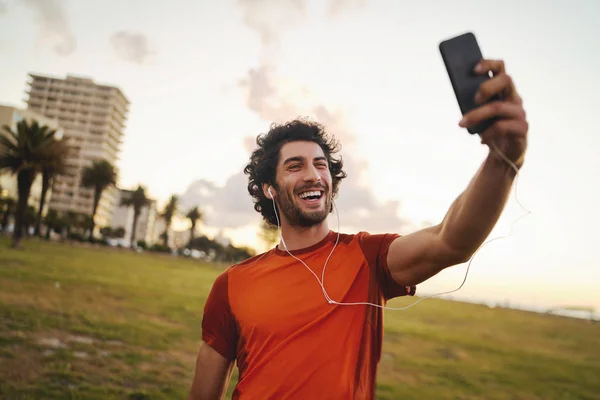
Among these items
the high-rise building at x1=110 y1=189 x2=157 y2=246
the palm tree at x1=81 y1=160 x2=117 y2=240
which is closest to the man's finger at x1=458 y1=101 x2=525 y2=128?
the palm tree at x1=81 y1=160 x2=117 y2=240

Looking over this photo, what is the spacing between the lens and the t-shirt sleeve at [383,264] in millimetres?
2127

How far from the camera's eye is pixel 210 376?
2.46m

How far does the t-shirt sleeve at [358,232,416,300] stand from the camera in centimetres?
213

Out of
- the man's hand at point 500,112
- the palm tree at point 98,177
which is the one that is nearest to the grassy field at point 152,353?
the man's hand at point 500,112

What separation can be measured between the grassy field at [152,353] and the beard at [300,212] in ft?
14.3

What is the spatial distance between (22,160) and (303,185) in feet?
113

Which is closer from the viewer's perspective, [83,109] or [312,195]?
[312,195]

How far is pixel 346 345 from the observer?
1.98m

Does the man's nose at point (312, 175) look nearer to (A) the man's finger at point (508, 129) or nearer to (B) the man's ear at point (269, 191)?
(B) the man's ear at point (269, 191)

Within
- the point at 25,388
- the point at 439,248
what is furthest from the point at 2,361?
the point at 439,248

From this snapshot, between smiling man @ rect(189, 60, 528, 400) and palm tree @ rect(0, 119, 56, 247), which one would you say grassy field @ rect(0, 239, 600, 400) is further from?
palm tree @ rect(0, 119, 56, 247)

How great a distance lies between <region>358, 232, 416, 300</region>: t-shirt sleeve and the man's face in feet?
1.61

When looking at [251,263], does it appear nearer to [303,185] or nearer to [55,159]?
[303,185]

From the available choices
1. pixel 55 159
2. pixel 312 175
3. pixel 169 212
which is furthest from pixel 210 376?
pixel 169 212
